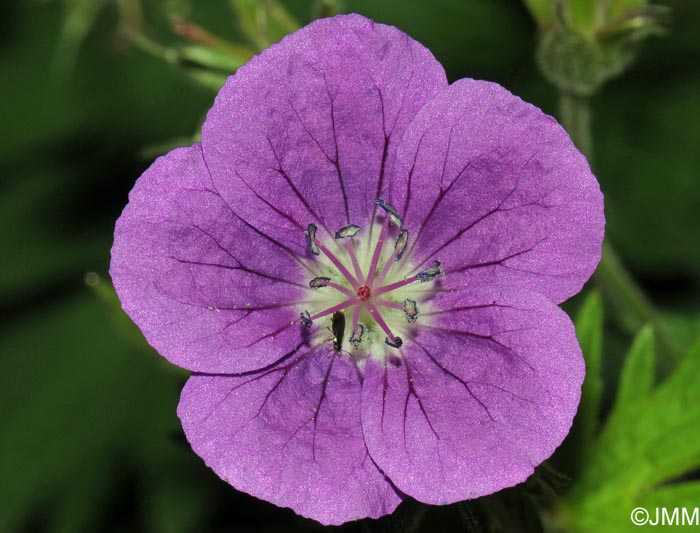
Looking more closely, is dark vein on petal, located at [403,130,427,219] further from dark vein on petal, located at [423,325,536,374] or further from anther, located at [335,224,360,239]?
dark vein on petal, located at [423,325,536,374]

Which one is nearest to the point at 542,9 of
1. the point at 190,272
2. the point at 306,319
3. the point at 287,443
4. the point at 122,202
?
the point at 306,319

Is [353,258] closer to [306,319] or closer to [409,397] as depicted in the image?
[306,319]

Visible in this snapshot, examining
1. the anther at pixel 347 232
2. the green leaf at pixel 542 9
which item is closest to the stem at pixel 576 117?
the green leaf at pixel 542 9

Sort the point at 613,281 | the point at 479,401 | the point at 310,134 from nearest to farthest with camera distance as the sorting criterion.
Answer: the point at 479,401 → the point at 310,134 → the point at 613,281

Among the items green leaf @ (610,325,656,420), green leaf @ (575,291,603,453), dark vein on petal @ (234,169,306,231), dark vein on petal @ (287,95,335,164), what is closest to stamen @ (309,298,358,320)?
dark vein on petal @ (234,169,306,231)

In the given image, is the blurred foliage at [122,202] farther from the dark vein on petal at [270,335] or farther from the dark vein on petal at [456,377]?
the dark vein on petal at [456,377]
